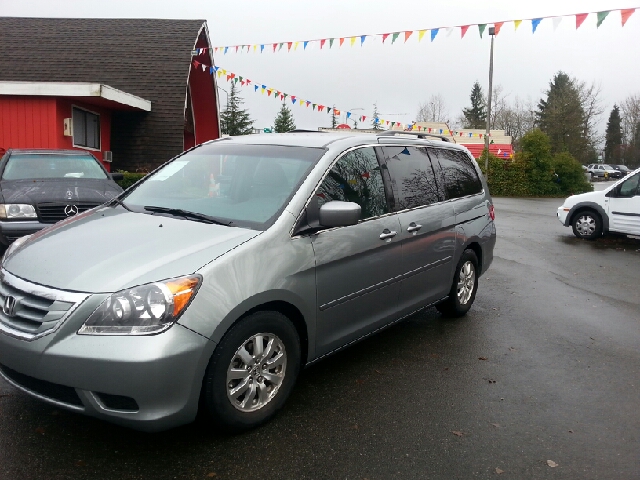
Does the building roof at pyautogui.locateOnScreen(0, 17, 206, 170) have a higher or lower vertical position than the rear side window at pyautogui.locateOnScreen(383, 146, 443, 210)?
A: higher

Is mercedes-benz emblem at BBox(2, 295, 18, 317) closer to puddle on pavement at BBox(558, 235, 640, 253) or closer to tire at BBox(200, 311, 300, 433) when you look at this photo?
tire at BBox(200, 311, 300, 433)

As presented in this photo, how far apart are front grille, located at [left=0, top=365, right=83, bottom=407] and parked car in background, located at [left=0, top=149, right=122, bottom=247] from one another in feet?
17.5

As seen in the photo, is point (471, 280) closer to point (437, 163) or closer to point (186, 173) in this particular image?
point (437, 163)

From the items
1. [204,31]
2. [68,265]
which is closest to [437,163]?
[68,265]

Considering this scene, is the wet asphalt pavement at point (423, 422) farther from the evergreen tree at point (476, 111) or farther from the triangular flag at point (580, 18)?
the evergreen tree at point (476, 111)

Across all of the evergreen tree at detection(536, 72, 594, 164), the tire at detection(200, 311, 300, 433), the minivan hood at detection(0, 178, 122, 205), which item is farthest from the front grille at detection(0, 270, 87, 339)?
the evergreen tree at detection(536, 72, 594, 164)

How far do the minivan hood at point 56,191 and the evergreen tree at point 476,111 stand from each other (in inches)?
3299

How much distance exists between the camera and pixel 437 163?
5656mm

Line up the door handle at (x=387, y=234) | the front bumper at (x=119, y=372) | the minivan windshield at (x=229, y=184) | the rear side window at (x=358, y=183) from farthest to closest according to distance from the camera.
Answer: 1. the door handle at (x=387, y=234)
2. the rear side window at (x=358, y=183)
3. the minivan windshield at (x=229, y=184)
4. the front bumper at (x=119, y=372)

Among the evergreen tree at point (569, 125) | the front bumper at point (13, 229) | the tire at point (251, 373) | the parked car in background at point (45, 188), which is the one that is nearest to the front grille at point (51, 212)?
the parked car in background at point (45, 188)

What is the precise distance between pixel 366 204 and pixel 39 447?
8.68 ft

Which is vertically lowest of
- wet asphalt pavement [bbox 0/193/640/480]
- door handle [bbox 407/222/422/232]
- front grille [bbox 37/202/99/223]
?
wet asphalt pavement [bbox 0/193/640/480]

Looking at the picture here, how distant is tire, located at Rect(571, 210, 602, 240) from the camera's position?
1261cm

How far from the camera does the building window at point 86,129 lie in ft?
59.1
